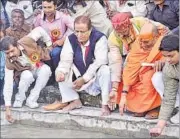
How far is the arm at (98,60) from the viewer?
6066 mm

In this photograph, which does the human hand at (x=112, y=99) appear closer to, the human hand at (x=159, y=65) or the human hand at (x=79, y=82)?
the human hand at (x=79, y=82)

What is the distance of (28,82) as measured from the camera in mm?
6445

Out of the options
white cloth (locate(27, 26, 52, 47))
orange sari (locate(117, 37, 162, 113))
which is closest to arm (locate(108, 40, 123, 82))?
orange sari (locate(117, 37, 162, 113))

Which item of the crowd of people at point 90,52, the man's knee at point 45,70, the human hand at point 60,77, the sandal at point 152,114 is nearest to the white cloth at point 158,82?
the crowd of people at point 90,52

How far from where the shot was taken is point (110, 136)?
598cm

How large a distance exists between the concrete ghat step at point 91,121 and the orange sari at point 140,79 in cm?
17

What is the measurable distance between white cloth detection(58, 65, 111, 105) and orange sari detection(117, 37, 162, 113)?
260mm

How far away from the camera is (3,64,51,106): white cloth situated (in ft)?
21.0

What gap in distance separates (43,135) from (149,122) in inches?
45.7

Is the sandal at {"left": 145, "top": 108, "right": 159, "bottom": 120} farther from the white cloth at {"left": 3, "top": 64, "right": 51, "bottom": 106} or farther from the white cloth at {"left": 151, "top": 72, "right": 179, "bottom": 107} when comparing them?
the white cloth at {"left": 3, "top": 64, "right": 51, "bottom": 106}

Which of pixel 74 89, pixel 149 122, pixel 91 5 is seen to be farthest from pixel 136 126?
pixel 91 5

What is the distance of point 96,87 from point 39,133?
2.61ft

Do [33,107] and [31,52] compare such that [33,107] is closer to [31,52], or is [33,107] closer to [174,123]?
[31,52]

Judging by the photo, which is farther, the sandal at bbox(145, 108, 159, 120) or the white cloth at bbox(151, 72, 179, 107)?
the sandal at bbox(145, 108, 159, 120)
